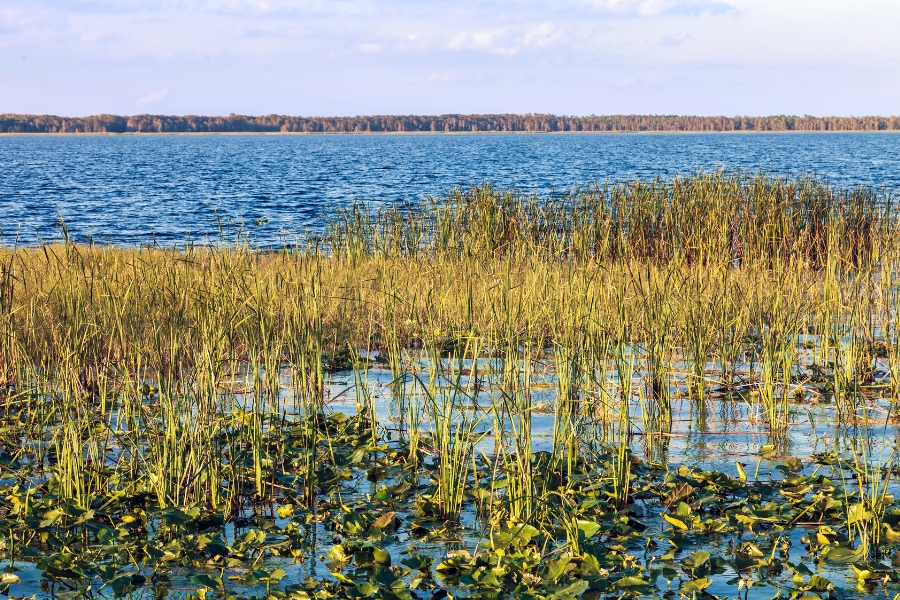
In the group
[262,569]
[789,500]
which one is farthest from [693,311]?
[262,569]

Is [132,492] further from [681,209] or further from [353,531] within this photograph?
[681,209]

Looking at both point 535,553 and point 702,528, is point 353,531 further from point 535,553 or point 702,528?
point 702,528

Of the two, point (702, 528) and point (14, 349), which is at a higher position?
point (14, 349)

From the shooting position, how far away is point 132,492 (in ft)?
13.3

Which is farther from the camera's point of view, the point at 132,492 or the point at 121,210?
→ the point at 121,210

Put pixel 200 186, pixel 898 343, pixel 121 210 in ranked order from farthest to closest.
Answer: pixel 200 186 → pixel 121 210 → pixel 898 343

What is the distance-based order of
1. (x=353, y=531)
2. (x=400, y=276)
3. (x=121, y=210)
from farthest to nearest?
(x=121, y=210) → (x=400, y=276) → (x=353, y=531)

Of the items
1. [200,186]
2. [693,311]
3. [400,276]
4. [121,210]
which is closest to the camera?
[693,311]

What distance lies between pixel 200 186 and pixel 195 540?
36055 millimetres

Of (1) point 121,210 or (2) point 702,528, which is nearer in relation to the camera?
(2) point 702,528

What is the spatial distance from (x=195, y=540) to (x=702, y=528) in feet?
7.19

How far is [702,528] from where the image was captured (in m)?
3.73

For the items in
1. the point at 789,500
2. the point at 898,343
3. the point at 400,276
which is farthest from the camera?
the point at 400,276

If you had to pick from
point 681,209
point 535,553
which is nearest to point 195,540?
point 535,553
